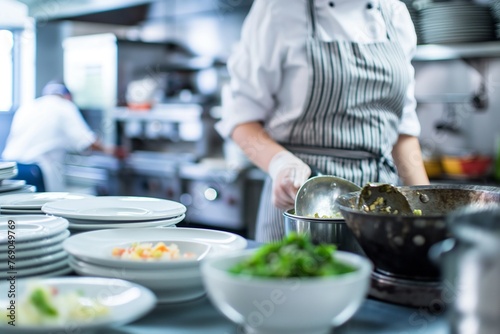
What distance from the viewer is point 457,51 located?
3.73m

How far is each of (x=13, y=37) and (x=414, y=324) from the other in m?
5.80

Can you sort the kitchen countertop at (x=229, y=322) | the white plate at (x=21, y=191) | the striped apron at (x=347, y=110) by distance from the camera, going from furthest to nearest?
the striped apron at (x=347, y=110), the white plate at (x=21, y=191), the kitchen countertop at (x=229, y=322)

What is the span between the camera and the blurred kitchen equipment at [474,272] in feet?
2.37

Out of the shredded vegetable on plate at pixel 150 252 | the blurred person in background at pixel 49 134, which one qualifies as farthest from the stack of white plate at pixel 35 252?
the blurred person in background at pixel 49 134

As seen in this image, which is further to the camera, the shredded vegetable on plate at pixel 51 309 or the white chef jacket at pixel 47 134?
the white chef jacket at pixel 47 134

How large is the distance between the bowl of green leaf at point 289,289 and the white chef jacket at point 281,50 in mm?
1109

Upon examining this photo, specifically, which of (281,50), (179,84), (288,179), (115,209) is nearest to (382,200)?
(288,179)

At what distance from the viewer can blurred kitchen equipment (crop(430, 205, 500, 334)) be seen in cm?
72

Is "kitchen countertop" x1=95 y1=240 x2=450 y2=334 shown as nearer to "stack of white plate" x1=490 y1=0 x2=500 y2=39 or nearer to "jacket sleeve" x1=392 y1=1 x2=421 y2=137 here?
"jacket sleeve" x1=392 y1=1 x2=421 y2=137

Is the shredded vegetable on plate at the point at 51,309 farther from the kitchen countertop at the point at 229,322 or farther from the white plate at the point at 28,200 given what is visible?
the white plate at the point at 28,200

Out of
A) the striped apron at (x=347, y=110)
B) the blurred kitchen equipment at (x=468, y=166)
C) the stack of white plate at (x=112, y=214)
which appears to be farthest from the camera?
the blurred kitchen equipment at (x=468, y=166)

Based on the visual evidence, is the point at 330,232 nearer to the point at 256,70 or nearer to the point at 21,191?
the point at 256,70

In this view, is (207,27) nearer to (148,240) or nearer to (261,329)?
(148,240)

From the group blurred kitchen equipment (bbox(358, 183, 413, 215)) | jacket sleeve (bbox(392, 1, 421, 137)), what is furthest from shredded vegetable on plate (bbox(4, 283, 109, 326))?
jacket sleeve (bbox(392, 1, 421, 137))
